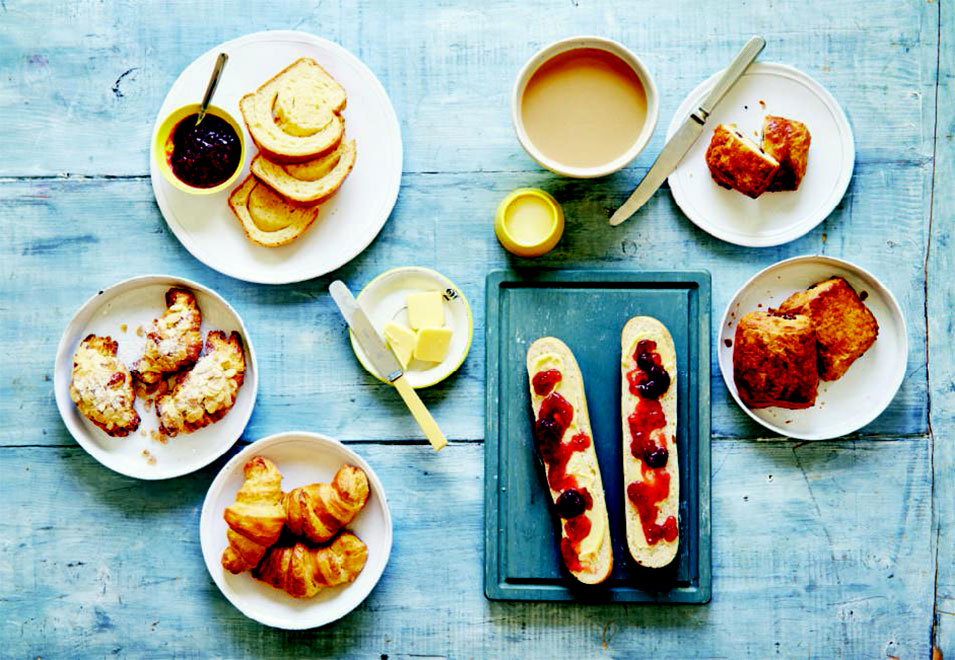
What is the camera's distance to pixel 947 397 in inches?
88.9

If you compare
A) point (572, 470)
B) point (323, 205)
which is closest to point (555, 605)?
point (572, 470)

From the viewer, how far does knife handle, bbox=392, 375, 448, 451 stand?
2.14 meters

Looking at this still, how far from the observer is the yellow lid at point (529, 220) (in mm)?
2148

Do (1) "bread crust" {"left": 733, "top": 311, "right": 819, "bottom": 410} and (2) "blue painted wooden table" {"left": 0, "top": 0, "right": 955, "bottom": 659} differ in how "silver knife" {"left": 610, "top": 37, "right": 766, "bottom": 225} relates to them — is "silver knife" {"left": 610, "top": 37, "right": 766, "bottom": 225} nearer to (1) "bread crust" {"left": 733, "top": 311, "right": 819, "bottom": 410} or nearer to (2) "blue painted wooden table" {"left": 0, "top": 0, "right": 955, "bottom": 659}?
(2) "blue painted wooden table" {"left": 0, "top": 0, "right": 955, "bottom": 659}

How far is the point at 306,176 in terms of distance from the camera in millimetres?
2131

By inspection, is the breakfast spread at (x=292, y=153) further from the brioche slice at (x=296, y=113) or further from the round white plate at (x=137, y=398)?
the round white plate at (x=137, y=398)

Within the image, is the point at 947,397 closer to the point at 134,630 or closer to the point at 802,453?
the point at 802,453

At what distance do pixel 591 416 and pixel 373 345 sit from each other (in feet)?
1.92

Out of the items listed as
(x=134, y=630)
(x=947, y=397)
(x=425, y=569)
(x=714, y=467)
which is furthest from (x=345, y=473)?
(x=947, y=397)

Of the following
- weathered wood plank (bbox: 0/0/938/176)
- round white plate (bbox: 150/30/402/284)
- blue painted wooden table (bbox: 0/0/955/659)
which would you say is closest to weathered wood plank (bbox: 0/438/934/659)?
blue painted wooden table (bbox: 0/0/955/659)

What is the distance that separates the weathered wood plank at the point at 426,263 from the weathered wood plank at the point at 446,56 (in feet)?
0.34

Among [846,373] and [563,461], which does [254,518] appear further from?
[846,373]

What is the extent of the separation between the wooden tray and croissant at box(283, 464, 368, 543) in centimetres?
34

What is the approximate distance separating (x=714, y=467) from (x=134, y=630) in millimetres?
1572
